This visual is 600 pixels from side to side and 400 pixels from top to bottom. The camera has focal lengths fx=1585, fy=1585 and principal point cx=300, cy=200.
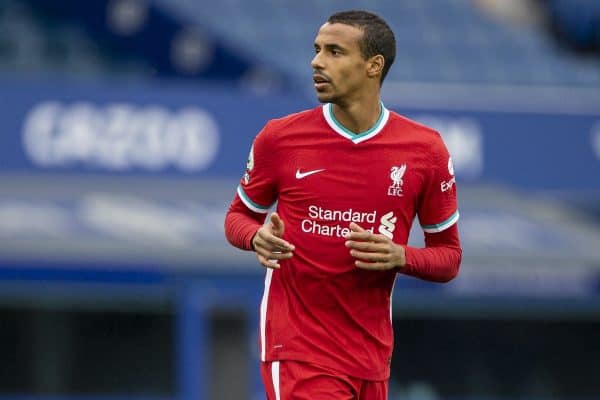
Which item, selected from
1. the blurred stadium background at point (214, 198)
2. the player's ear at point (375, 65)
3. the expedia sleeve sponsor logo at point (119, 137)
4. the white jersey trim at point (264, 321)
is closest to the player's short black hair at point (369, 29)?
the player's ear at point (375, 65)

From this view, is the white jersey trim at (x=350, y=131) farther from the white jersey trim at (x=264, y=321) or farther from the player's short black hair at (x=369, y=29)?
the white jersey trim at (x=264, y=321)

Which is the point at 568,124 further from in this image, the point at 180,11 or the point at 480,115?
the point at 180,11

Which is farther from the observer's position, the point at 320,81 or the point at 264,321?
the point at 264,321

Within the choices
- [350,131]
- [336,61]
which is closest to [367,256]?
[350,131]

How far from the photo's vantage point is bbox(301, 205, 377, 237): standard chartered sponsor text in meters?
4.99

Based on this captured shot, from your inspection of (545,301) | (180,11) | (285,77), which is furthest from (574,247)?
(180,11)

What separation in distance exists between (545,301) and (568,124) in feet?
5.72

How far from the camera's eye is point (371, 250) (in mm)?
4789

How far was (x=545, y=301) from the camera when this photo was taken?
527 inches

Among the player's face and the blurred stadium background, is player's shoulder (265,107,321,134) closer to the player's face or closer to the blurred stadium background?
the player's face

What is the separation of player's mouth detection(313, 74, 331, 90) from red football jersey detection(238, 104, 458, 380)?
0.63ft

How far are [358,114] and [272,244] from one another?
1.82 feet

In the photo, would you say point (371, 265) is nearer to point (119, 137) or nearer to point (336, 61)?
point (336, 61)

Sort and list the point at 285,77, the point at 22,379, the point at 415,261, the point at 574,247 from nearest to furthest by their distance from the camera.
Result: the point at 415,261 < the point at 22,379 < the point at 574,247 < the point at 285,77
